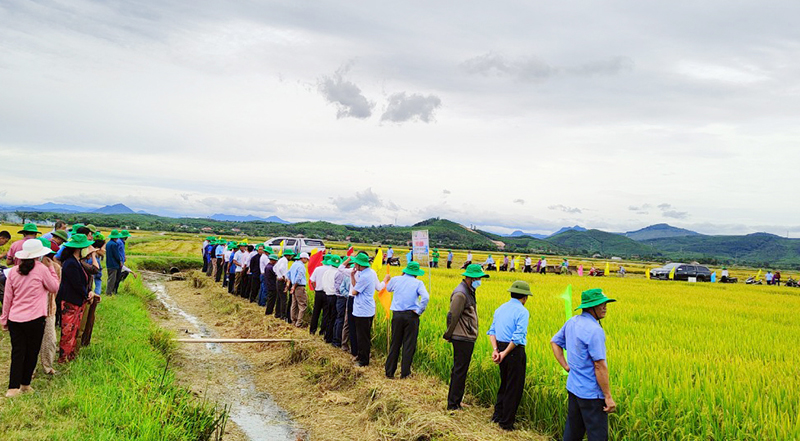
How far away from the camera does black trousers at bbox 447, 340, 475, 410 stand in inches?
248

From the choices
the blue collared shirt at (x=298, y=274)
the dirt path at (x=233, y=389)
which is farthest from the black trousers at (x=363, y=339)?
the blue collared shirt at (x=298, y=274)

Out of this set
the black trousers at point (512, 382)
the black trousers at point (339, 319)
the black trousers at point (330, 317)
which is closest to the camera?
the black trousers at point (512, 382)

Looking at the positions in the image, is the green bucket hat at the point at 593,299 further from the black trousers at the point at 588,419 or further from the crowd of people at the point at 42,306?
the crowd of people at the point at 42,306

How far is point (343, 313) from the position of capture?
33.0 feet

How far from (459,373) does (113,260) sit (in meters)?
10.4

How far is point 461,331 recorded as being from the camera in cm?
640

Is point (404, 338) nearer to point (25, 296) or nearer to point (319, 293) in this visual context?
point (319, 293)

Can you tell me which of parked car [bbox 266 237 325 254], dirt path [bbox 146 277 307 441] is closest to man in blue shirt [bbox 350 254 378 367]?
dirt path [bbox 146 277 307 441]

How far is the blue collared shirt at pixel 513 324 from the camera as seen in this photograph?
5.63 meters

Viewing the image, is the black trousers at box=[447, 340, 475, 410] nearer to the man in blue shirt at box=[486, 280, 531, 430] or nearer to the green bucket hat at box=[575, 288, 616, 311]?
the man in blue shirt at box=[486, 280, 531, 430]

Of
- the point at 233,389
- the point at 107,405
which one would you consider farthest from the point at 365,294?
the point at 107,405

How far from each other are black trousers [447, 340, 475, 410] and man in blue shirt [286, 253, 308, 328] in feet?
20.7

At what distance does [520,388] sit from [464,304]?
1239mm

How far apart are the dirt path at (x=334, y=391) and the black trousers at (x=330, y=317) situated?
27 centimetres
